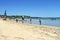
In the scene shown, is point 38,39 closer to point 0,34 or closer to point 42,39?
point 42,39

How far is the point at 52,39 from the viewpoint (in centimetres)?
1306

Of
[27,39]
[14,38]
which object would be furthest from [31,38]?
[14,38]

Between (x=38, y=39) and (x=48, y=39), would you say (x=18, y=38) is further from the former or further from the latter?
(x=48, y=39)

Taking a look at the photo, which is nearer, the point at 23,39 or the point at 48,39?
the point at 23,39

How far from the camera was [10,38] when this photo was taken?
37.9 feet

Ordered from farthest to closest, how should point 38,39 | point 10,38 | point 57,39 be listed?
point 57,39
point 38,39
point 10,38

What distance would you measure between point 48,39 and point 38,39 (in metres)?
0.88

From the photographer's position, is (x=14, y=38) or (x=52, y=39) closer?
(x=14, y=38)

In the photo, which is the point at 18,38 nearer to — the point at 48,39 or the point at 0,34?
the point at 0,34

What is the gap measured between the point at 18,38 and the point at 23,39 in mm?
345

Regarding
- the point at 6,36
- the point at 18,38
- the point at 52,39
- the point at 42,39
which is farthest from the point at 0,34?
the point at 52,39

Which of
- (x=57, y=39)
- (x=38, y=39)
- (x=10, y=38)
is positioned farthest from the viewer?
(x=57, y=39)

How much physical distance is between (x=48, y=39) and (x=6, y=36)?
3.12 meters

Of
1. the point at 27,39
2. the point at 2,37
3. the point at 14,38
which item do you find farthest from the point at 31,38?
the point at 2,37
